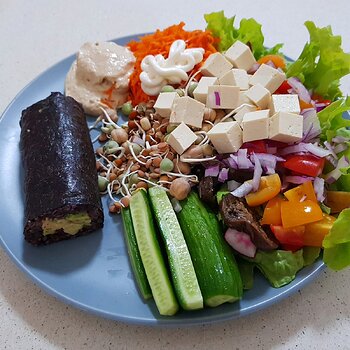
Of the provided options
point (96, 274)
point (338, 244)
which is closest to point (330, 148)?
point (338, 244)

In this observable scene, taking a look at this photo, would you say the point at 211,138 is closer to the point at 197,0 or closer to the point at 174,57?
the point at 174,57

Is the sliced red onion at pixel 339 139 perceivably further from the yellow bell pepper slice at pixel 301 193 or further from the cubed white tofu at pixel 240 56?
the cubed white tofu at pixel 240 56

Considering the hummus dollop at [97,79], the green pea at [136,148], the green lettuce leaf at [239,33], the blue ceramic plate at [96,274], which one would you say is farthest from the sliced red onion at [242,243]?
the green lettuce leaf at [239,33]

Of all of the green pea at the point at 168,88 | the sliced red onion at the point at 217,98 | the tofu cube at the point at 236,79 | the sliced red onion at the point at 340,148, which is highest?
the tofu cube at the point at 236,79

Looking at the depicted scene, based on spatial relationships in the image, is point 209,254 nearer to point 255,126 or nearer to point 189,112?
point 255,126

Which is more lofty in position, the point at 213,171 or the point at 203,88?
the point at 203,88

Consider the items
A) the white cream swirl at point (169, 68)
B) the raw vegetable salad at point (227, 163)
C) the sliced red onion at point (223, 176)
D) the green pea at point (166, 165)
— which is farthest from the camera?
the white cream swirl at point (169, 68)

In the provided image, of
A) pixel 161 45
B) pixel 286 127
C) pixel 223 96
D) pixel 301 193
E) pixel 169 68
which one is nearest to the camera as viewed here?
pixel 301 193
